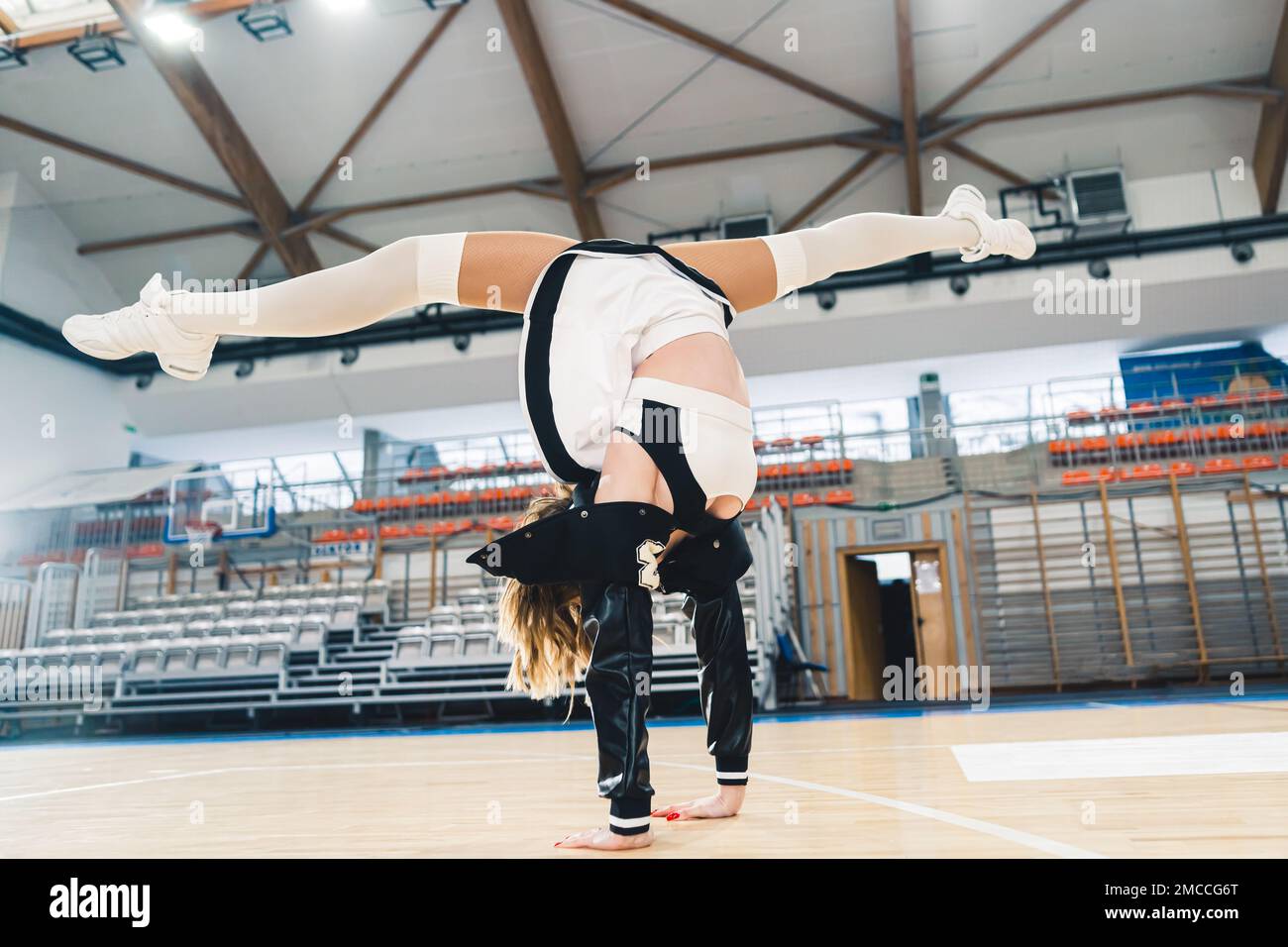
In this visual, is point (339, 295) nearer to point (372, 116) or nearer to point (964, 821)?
point (964, 821)

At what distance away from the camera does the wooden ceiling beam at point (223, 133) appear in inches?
372

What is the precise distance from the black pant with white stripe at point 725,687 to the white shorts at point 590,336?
0.36 m

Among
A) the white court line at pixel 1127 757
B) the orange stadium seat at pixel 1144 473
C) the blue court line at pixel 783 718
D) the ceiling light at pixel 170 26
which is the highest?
Answer: the ceiling light at pixel 170 26

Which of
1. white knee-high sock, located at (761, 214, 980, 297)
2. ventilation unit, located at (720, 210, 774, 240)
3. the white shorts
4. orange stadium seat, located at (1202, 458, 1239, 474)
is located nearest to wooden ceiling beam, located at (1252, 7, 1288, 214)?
orange stadium seat, located at (1202, 458, 1239, 474)

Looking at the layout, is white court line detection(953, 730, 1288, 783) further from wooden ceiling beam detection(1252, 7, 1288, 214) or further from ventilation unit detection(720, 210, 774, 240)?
Answer: wooden ceiling beam detection(1252, 7, 1288, 214)

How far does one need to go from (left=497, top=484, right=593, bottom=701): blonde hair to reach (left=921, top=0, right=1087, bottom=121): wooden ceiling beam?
1037cm

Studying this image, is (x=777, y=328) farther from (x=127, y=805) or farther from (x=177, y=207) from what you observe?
(x=127, y=805)

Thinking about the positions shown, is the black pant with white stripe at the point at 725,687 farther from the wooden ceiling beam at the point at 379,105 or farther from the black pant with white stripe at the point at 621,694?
the wooden ceiling beam at the point at 379,105

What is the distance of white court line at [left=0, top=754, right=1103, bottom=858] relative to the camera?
0.95m

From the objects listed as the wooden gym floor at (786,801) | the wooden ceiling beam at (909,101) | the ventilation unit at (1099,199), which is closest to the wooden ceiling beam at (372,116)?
the wooden ceiling beam at (909,101)

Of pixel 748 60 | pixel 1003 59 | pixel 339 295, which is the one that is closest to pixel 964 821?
pixel 339 295

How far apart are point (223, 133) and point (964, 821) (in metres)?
11.9

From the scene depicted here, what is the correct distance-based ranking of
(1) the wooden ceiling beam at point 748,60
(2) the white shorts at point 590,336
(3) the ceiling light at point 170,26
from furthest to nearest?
1. (1) the wooden ceiling beam at point 748,60
2. (3) the ceiling light at point 170,26
3. (2) the white shorts at point 590,336
